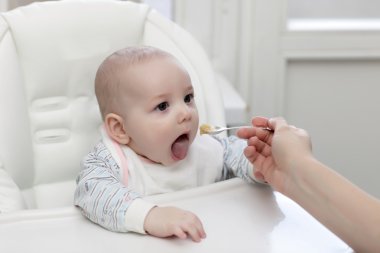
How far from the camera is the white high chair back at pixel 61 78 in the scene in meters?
1.17

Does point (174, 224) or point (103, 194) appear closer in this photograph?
point (174, 224)

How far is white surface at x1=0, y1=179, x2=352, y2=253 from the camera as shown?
0.81 meters

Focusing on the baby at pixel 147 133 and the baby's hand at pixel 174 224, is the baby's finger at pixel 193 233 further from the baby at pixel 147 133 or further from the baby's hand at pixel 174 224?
the baby at pixel 147 133

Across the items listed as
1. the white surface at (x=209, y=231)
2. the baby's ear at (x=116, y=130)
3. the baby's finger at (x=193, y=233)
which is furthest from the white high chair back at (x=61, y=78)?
the baby's finger at (x=193, y=233)

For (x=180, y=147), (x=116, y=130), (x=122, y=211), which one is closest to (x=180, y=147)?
(x=180, y=147)

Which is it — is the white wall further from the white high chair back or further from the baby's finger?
the baby's finger

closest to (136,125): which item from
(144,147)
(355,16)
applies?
(144,147)

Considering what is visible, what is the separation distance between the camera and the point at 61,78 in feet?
3.96

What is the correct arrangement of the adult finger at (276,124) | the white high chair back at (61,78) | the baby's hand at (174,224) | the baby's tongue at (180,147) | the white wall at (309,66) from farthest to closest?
the white wall at (309,66)
the white high chair back at (61,78)
the baby's tongue at (180,147)
the adult finger at (276,124)
the baby's hand at (174,224)

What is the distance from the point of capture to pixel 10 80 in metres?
1.14

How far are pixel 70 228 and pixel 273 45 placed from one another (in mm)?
1122

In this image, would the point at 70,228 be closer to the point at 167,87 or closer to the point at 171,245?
the point at 171,245

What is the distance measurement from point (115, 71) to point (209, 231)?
34cm

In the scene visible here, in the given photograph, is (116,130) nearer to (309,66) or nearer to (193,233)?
(193,233)
